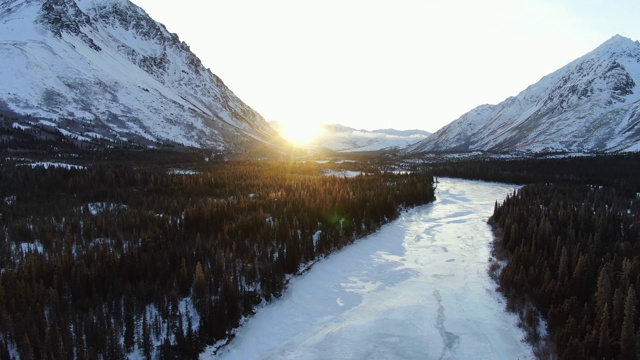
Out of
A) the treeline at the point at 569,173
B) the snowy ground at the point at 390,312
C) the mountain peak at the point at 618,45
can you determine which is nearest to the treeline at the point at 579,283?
the snowy ground at the point at 390,312

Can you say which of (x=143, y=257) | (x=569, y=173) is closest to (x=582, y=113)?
(x=569, y=173)

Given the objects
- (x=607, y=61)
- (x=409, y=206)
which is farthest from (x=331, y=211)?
(x=607, y=61)

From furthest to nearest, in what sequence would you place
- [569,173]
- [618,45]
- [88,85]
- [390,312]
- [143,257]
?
[618,45], [88,85], [569,173], [143,257], [390,312]

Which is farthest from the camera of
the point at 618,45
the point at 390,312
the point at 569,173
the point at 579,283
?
the point at 618,45

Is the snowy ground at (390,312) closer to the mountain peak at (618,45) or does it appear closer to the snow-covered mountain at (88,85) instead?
the snow-covered mountain at (88,85)

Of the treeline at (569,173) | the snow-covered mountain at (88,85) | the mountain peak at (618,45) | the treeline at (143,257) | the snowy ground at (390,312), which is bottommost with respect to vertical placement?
the snowy ground at (390,312)

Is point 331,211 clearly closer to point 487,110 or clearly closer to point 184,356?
point 184,356

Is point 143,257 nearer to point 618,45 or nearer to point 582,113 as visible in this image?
point 582,113
